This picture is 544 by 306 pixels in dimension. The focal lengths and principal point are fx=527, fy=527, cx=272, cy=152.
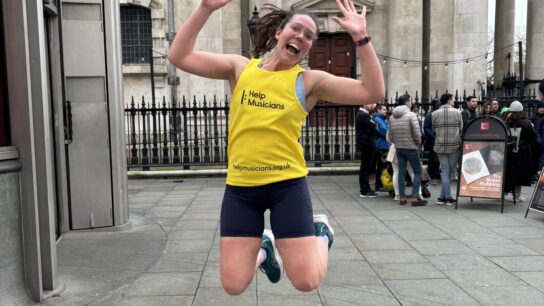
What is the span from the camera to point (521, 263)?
537 cm

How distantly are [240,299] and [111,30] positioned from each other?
4.01 metres

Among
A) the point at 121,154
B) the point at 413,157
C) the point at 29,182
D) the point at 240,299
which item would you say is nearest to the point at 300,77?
the point at 240,299

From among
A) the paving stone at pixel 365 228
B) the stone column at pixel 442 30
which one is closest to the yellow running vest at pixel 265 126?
the paving stone at pixel 365 228

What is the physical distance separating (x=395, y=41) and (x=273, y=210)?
1714cm

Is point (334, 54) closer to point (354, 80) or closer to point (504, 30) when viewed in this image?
point (504, 30)

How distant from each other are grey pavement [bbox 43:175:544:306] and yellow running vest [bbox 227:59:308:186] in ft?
5.61

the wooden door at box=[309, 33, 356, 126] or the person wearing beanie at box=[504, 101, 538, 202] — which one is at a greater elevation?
the wooden door at box=[309, 33, 356, 126]

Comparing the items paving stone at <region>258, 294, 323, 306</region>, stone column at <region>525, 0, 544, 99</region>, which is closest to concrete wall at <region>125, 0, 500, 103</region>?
stone column at <region>525, 0, 544, 99</region>

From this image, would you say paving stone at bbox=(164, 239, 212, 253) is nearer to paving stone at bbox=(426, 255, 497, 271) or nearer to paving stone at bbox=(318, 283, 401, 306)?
paving stone at bbox=(318, 283, 401, 306)

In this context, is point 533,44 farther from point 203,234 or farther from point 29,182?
point 29,182

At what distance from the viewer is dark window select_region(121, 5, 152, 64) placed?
19.6 meters

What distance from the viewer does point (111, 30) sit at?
668cm

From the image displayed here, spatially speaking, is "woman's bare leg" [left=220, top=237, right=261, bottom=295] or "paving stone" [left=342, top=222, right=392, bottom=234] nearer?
"woman's bare leg" [left=220, top=237, right=261, bottom=295]

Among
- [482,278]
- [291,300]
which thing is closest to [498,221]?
[482,278]
